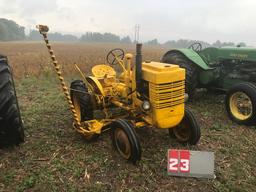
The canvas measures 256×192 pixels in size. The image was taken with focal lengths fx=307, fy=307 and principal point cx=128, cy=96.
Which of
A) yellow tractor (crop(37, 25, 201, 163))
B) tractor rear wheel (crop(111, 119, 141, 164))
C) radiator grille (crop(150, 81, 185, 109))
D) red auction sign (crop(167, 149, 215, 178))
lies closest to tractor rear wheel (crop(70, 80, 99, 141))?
yellow tractor (crop(37, 25, 201, 163))

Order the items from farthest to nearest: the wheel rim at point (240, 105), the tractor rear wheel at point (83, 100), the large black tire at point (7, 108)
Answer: the wheel rim at point (240, 105) → the tractor rear wheel at point (83, 100) → the large black tire at point (7, 108)

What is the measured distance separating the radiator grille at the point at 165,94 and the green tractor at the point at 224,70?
2.27m

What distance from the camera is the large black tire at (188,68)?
6891 mm

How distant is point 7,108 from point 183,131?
101 inches

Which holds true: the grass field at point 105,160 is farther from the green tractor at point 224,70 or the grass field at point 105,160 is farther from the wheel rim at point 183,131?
the green tractor at point 224,70

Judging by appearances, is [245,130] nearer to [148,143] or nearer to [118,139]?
[148,143]

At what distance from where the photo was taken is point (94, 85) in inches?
212

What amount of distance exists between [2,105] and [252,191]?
128 inches

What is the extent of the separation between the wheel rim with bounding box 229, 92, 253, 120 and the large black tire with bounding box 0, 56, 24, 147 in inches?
159

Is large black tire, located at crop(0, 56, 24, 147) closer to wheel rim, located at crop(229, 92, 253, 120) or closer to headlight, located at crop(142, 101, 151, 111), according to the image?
headlight, located at crop(142, 101, 151, 111)

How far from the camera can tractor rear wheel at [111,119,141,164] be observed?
3.89 metres

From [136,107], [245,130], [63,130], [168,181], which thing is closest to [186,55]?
[245,130]

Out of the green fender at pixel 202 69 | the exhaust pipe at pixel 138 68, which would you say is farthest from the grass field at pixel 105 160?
the green fender at pixel 202 69

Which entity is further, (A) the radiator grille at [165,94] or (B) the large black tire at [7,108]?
(A) the radiator grille at [165,94]
